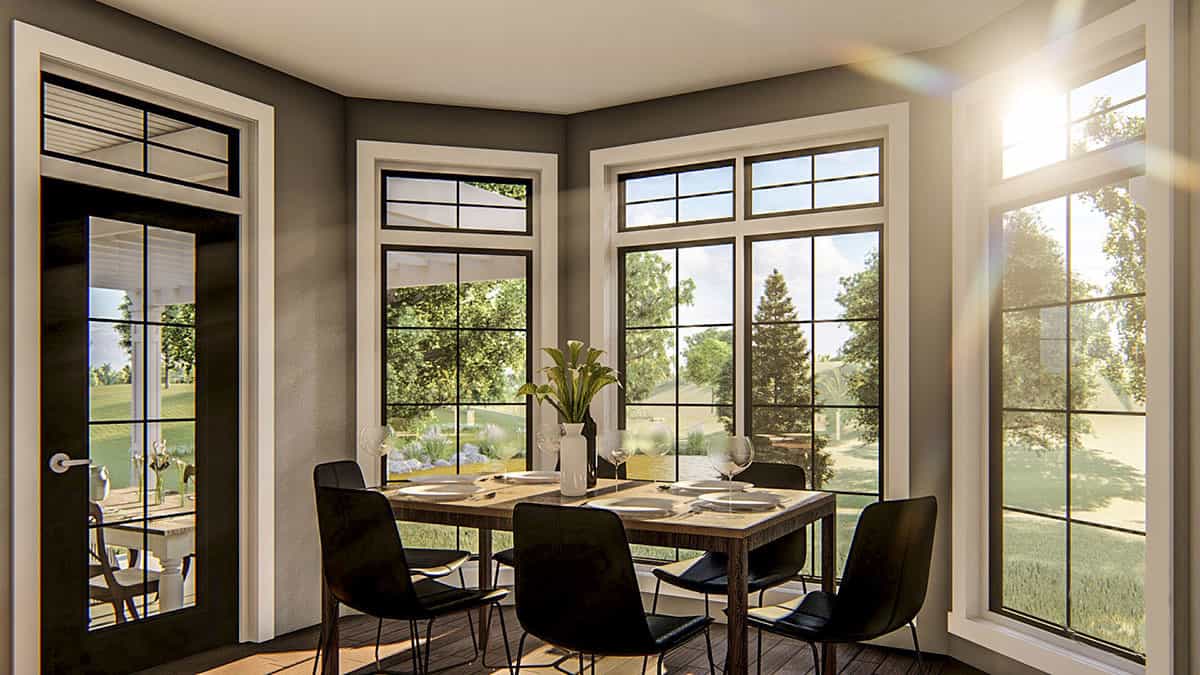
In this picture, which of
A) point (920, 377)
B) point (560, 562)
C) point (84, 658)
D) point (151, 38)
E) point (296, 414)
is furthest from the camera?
point (296, 414)

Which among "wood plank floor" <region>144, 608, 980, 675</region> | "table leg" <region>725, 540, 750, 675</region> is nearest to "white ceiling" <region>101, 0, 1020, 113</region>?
"table leg" <region>725, 540, 750, 675</region>

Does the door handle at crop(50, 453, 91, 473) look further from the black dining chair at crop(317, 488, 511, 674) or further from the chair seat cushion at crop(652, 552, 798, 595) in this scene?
the chair seat cushion at crop(652, 552, 798, 595)

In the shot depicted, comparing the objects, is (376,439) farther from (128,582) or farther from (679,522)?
(679,522)

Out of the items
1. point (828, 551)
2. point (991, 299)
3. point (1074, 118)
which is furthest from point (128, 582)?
point (1074, 118)

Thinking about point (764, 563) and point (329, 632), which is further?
point (764, 563)

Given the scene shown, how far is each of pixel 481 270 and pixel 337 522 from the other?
2421mm

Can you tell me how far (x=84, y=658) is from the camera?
Result: 152 inches

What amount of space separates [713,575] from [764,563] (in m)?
0.28

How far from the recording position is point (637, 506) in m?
3.37

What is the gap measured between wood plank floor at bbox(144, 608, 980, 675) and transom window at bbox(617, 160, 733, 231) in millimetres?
2330

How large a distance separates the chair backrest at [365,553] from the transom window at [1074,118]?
10.0 feet

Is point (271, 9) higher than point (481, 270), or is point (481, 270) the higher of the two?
point (271, 9)
